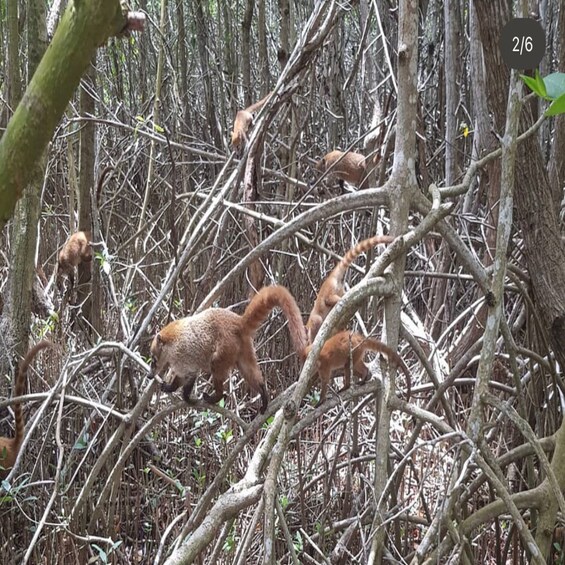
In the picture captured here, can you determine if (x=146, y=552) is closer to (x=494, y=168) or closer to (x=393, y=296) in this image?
(x=393, y=296)

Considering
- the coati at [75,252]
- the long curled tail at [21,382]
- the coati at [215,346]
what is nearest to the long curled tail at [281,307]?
the coati at [215,346]

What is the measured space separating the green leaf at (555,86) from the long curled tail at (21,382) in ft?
7.95

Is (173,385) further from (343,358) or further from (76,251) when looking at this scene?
(76,251)

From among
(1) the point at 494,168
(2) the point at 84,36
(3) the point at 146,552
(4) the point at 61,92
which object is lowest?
(3) the point at 146,552

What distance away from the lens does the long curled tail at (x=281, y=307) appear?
9.42 feet

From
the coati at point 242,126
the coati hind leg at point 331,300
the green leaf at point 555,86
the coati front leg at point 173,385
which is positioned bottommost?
the coati front leg at point 173,385

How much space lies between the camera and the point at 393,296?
2.40 meters

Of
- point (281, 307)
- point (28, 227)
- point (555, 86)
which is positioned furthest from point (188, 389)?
point (555, 86)

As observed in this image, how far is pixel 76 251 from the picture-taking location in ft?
17.0

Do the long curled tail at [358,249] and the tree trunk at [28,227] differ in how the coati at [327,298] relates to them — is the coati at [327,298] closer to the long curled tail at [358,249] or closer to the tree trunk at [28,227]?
the long curled tail at [358,249]

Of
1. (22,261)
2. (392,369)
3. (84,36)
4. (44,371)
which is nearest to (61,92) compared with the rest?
(84,36)

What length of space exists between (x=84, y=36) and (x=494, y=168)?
2690 millimetres

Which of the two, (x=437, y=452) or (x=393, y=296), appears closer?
(x=393, y=296)

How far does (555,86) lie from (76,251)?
172 inches
